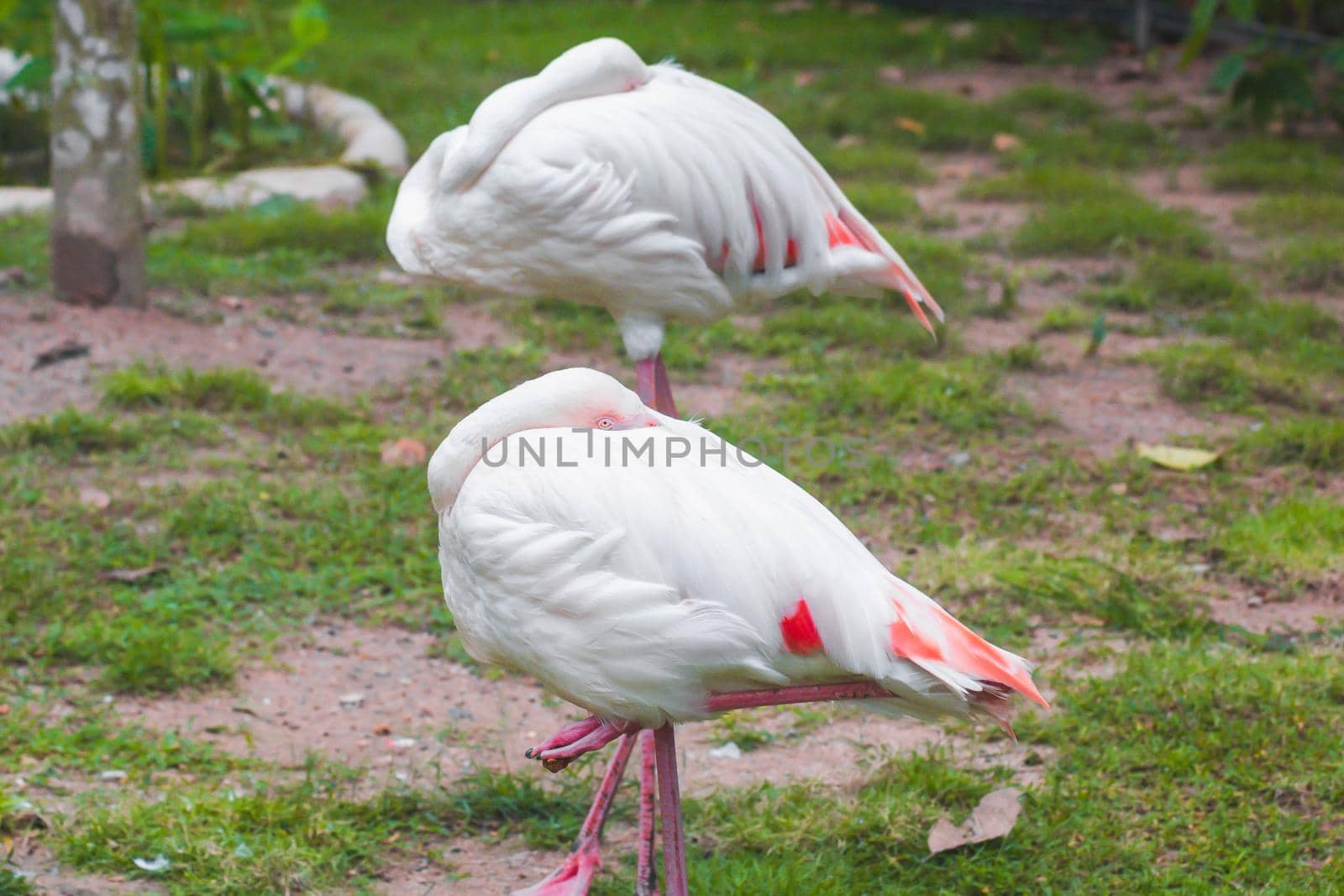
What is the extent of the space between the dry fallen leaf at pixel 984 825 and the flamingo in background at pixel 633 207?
1328 millimetres

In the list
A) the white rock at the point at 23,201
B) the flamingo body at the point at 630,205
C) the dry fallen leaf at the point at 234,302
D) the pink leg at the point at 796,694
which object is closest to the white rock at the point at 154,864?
the pink leg at the point at 796,694

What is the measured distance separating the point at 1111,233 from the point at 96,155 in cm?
446

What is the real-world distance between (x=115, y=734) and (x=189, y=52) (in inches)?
205

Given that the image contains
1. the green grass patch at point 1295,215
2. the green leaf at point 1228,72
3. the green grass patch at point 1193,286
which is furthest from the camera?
the green leaf at point 1228,72

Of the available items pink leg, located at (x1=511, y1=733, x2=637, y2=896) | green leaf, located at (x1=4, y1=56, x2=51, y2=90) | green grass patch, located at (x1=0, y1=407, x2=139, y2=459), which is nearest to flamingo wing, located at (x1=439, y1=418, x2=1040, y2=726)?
pink leg, located at (x1=511, y1=733, x2=637, y2=896)

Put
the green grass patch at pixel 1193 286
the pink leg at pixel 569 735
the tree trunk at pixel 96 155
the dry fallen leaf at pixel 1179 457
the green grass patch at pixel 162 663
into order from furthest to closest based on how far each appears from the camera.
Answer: the green grass patch at pixel 1193 286, the tree trunk at pixel 96 155, the dry fallen leaf at pixel 1179 457, the green grass patch at pixel 162 663, the pink leg at pixel 569 735

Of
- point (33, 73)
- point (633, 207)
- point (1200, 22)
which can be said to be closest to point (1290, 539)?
point (633, 207)

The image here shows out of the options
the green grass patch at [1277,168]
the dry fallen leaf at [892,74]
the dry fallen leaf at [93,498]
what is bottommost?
the dry fallen leaf at [93,498]

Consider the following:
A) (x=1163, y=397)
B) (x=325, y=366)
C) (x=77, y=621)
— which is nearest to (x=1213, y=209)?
(x=1163, y=397)

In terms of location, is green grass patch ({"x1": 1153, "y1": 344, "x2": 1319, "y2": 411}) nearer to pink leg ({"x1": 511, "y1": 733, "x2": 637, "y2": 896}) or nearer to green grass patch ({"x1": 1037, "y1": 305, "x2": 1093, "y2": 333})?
green grass patch ({"x1": 1037, "y1": 305, "x2": 1093, "y2": 333})

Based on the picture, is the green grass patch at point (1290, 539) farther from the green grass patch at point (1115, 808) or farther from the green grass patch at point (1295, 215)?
the green grass patch at point (1295, 215)

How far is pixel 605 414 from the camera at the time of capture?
2838 millimetres

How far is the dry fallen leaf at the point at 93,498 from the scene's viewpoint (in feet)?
14.9

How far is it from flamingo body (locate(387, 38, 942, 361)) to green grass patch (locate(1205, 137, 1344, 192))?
4438 mm
